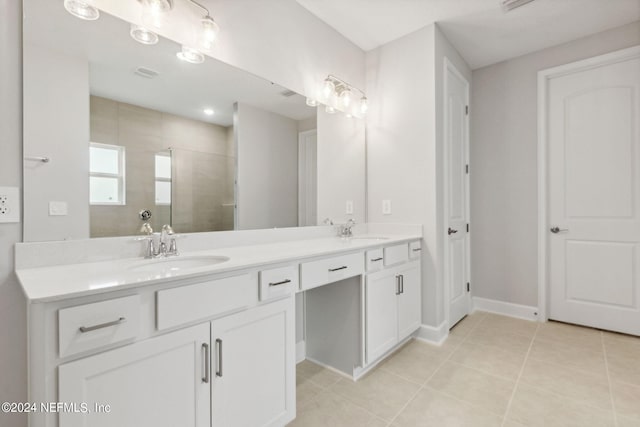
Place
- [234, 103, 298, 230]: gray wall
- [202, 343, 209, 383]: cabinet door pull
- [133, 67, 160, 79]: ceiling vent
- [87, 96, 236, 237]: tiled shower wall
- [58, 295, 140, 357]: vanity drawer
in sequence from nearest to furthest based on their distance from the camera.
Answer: [58, 295, 140, 357]: vanity drawer → [202, 343, 209, 383]: cabinet door pull → [87, 96, 236, 237]: tiled shower wall → [133, 67, 160, 79]: ceiling vent → [234, 103, 298, 230]: gray wall

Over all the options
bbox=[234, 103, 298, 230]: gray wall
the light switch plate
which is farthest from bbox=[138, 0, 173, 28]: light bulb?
the light switch plate

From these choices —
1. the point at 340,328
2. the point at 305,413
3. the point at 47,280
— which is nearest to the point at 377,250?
→ the point at 340,328

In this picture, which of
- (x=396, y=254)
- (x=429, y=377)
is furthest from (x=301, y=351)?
(x=396, y=254)

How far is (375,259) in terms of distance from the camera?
1974 mm

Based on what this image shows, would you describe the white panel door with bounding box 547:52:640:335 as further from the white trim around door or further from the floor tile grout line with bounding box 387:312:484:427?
the floor tile grout line with bounding box 387:312:484:427

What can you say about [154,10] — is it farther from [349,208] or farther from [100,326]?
[349,208]

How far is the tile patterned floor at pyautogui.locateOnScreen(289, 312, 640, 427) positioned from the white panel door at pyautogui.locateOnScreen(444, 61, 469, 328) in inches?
18.5

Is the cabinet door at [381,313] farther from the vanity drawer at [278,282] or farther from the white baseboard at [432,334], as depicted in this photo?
the vanity drawer at [278,282]

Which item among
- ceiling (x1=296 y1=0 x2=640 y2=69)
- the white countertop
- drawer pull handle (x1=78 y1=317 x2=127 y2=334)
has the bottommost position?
drawer pull handle (x1=78 y1=317 x2=127 y2=334)

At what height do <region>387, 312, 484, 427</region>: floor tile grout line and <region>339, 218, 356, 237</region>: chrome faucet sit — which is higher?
<region>339, 218, 356, 237</region>: chrome faucet

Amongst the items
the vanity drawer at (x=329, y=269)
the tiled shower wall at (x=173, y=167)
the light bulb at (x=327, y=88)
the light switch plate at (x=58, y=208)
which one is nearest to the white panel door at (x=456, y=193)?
the light bulb at (x=327, y=88)

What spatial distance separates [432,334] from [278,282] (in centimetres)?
169

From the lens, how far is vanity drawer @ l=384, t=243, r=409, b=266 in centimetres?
210

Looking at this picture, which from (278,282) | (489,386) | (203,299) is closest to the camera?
(203,299)
